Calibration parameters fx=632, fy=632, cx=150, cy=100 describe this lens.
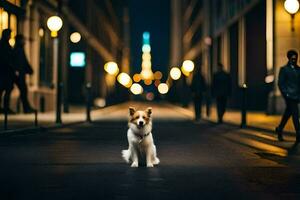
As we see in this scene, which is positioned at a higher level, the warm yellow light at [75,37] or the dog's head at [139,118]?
the warm yellow light at [75,37]

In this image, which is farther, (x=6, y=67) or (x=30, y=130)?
(x=6, y=67)

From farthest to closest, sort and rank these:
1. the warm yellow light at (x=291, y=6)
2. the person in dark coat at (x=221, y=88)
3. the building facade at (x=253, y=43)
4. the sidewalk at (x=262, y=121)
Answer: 1. the building facade at (x=253, y=43)
2. the warm yellow light at (x=291, y=6)
3. the person in dark coat at (x=221, y=88)
4. the sidewalk at (x=262, y=121)

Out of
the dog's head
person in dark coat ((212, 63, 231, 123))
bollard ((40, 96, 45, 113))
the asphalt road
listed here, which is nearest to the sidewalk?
person in dark coat ((212, 63, 231, 123))

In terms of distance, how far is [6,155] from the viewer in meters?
11.1

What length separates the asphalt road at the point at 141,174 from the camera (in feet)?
22.7

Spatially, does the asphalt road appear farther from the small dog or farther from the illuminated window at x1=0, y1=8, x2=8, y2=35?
the illuminated window at x1=0, y1=8, x2=8, y2=35

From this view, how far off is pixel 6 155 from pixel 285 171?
4897 mm

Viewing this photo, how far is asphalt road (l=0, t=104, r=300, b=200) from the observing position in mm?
6914

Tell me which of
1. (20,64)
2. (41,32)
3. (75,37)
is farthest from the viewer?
(75,37)

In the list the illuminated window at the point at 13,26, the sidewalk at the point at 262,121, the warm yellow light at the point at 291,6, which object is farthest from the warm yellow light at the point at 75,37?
the warm yellow light at the point at 291,6

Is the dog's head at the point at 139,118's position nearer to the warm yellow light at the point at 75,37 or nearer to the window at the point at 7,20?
the window at the point at 7,20

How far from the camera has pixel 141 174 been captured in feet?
28.1

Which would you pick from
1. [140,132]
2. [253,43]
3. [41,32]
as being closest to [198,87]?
[41,32]

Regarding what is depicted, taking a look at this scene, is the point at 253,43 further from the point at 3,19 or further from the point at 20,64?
the point at 20,64
